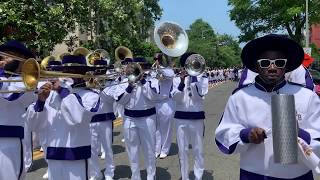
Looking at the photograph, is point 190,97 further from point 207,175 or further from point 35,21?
point 35,21

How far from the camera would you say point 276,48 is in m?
4.21

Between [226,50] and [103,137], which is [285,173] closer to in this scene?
[103,137]

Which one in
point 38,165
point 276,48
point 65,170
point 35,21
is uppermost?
point 35,21

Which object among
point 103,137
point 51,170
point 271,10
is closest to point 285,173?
point 51,170

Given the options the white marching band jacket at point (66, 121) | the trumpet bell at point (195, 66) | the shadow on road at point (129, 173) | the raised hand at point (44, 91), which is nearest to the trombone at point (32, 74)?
the raised hand at point (44, 91)

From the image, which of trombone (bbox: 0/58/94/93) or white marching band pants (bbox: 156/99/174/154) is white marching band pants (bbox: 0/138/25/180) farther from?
white marching band pants (bbox: 156/99/174/154)

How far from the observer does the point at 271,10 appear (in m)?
44.4

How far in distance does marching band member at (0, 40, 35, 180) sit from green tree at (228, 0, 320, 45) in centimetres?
3764

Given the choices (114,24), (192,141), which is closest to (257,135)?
(192,141)

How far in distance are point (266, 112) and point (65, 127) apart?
7.80 feet

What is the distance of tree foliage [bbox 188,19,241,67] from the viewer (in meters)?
97.2

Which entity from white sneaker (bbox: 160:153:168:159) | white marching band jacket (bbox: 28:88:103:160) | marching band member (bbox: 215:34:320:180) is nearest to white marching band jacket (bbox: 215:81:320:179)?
marching band member (bbox: 215:34:320:180)

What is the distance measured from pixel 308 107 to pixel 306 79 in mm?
Result: 2447

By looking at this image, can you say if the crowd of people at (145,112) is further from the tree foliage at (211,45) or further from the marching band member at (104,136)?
the tree foliage at (211,45)
